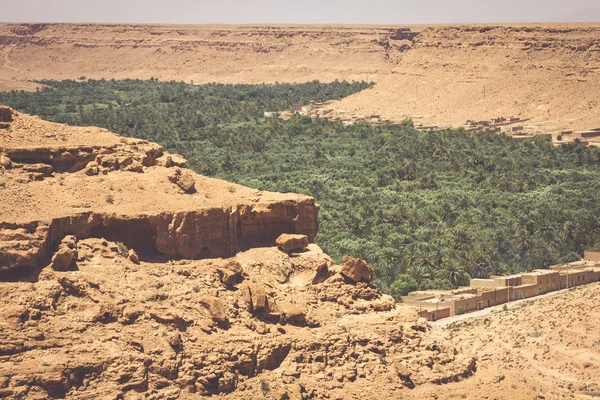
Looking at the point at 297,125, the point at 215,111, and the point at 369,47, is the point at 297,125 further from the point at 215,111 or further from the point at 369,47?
the point at 369,47

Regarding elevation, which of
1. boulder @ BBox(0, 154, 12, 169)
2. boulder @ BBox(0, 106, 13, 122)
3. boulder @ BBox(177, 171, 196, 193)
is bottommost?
boulder @ BBox(177, 171, 196, 193)

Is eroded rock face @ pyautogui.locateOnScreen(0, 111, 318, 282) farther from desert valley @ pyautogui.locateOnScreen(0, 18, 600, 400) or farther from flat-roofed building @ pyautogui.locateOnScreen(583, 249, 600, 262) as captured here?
flat-roofed building @ pyautogui.locateOnScreen(583, 249, 600, 262)

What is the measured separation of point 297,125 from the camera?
107688 millimetres

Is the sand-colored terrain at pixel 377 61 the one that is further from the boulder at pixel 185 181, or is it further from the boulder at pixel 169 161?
the boulder at pixel 185 181

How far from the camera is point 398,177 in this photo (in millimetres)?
83062

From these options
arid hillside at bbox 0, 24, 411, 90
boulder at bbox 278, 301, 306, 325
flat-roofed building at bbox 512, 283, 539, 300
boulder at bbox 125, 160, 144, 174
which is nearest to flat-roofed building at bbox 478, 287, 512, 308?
flat-roofed building at bbox 512, 283, 539, 300

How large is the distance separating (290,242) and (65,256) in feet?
15.8

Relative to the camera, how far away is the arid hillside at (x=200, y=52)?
180625 mm

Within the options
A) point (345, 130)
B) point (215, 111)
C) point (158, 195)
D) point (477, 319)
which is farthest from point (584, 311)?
point (215, 111)

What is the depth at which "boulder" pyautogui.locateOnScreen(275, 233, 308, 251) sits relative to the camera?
24.4m

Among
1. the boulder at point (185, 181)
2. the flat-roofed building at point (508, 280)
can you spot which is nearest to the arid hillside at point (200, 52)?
the flat-roofed building at point (508, 280)

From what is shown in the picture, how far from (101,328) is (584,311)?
77.2ft

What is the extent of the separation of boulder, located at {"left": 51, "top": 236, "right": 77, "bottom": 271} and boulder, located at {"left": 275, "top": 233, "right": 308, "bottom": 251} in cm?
432

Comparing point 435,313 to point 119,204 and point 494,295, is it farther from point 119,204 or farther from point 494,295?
point 119,204
